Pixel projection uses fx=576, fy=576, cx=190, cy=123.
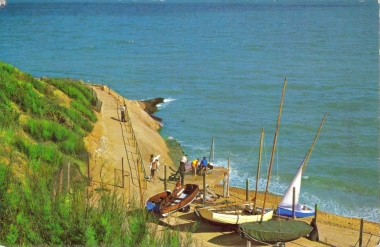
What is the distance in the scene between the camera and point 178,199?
28047 mm

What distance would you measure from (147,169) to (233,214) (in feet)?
28.8

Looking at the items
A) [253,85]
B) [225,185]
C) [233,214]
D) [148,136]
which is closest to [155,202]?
[233,214]

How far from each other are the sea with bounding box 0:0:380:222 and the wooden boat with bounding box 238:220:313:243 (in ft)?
26.5

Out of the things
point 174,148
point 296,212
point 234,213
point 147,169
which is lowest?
point 296,212

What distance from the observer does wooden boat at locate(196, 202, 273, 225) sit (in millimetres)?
25766

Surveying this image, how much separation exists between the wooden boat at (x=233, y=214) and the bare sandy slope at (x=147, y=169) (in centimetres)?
70

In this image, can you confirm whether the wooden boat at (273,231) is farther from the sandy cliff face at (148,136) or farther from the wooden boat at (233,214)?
the sandy cliff face at (148,136)

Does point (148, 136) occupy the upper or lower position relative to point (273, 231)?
upper

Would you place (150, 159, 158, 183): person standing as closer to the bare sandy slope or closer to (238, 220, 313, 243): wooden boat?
the bare sandy slope

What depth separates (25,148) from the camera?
2678 cm

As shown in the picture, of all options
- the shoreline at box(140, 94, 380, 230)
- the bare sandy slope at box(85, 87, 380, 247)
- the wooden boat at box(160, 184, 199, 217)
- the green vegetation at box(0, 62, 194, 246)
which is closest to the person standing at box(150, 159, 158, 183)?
the bare sandy slope at box(85, 87, 380, 247)

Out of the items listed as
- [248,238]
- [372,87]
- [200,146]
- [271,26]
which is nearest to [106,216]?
[248,238]

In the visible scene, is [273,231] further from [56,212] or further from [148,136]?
[148,136]

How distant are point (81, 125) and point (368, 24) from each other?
12381cm
